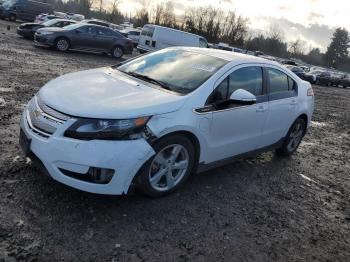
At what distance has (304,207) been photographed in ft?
16.4

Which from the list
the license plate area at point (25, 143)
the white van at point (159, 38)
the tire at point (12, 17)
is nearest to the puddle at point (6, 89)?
the license plate area at point (25, 143)

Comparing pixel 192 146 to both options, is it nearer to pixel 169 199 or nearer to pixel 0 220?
pixel 169 199

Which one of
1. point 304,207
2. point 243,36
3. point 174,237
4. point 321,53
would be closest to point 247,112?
point 304,207

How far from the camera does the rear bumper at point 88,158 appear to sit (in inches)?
141

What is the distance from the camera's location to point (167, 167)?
13.9 feet

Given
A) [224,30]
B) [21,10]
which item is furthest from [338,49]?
[21,10]

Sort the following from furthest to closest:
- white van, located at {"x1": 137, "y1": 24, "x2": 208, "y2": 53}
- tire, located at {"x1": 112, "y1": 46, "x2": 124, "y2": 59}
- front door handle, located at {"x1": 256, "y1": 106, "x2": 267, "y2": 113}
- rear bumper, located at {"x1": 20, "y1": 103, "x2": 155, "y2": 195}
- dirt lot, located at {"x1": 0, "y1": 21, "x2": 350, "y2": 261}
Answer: white van, located at {"x1": 137, "y1": 24, "x2": 208, "y2": 53}, tire, located at {"x1": 112, "y1": 46, "x2": 124, "y2": 59}, front door handle, located at {"x1": 256, "y1": 106, "x2": 267, "y2": 113}, rear bumper, located at {"x1": 20, "y1": 103, "x2": 155, "y2": 195}, dirt lot, located at {"x1": 0, "y1": 21, "x2": 350, "y2": 261}

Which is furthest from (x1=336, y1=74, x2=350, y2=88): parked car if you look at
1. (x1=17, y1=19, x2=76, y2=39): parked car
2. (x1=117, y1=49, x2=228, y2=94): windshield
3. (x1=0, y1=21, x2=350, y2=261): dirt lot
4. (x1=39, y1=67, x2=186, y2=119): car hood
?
(x1=39, y1=67, x2=186, y2=119): car hood

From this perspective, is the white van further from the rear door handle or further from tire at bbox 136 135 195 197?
tire at bbox 136 135 195 197

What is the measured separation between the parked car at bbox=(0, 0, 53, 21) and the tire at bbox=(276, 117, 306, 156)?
31976mm

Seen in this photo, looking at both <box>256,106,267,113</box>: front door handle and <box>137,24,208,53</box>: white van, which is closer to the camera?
<box>256,106,267,113</box>: front door handle

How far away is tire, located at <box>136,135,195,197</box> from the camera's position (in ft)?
13.0

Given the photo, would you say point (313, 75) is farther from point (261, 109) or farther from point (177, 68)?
point (177, 68)

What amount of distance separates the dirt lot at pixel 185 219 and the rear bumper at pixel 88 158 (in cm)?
35
